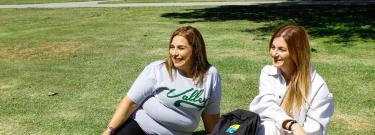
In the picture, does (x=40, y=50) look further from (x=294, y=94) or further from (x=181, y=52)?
(x=294, y=94)

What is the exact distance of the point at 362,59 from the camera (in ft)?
29.5

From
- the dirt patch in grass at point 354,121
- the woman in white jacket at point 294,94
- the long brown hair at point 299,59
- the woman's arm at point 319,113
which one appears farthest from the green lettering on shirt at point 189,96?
the dirt patch in grass at point 354,121

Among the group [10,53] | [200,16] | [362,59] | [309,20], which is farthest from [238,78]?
[200,16]

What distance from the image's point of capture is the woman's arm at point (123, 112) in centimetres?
409

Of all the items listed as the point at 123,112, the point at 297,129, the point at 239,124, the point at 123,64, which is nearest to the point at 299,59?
the point at 297,129

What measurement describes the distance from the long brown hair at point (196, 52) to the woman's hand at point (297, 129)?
34.5 inches

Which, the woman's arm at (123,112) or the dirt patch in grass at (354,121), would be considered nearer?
the woman's arm at (123,112)

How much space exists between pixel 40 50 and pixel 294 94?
8.54 m

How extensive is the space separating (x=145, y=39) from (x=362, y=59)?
5370 millimetres

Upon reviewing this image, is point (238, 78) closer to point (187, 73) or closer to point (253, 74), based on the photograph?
point (253, 74)

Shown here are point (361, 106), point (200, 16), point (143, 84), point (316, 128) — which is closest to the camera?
point (316, 128)

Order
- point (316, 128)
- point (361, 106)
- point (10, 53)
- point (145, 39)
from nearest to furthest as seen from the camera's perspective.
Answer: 1. point (316, 128)
2. point (361, 106)
3. point (10, 53)
4. point (145, 39)

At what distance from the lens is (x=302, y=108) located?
359cm

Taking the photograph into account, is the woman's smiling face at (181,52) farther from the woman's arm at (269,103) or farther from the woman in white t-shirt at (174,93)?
the woman's arm at (269,103)
